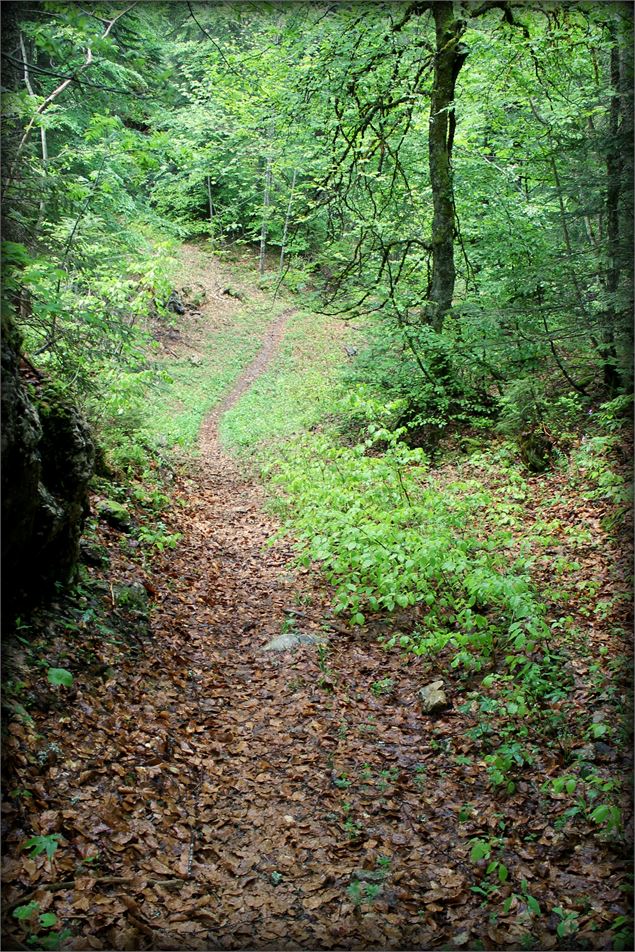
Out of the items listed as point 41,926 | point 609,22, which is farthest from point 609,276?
point 41,926

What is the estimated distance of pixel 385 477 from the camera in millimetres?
8070

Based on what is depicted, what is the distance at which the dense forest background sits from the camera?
12.9 ft

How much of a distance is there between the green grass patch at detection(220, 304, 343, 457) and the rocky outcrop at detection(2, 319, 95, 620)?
9.13m

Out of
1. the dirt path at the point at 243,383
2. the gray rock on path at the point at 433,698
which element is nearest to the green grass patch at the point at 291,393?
the dirt path at the point at 243,383

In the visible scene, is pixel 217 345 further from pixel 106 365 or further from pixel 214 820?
pixel 214 820

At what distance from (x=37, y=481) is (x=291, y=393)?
17918 mm

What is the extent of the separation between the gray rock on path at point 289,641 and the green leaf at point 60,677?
8.58 feet

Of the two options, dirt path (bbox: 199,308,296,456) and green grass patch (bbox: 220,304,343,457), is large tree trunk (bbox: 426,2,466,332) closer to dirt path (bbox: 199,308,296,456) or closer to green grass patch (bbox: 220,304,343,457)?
green grass patch (bbox: 220,304,343,457)

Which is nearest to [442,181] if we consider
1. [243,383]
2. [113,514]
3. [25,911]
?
[113,514]

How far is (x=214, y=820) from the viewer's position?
429 cm

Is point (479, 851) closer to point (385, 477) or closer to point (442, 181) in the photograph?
point (385, 477)

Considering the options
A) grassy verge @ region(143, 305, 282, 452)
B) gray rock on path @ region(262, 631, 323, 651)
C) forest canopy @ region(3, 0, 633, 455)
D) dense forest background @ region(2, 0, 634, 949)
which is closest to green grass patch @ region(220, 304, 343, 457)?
grassy verge @ region(143, 305, 282, 452)

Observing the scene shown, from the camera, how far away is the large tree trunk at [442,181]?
34.3 feet

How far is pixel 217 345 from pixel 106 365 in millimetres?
19463
